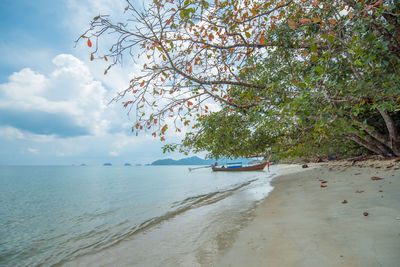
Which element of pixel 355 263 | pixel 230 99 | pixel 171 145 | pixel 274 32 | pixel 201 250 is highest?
pixel 274 32

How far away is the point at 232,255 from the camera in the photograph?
3.44m

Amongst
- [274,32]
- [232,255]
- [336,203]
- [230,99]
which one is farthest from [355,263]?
[274,32]

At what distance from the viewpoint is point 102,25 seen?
2982mm

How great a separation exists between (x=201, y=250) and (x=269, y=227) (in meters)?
1.61

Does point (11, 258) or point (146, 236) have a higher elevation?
point (146, 236)

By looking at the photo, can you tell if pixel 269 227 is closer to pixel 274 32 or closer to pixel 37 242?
pixel 274 32

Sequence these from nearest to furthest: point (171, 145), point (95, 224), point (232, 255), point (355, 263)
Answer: point (355, 263), point (232, 255), point (171, 145), point (95, 224)

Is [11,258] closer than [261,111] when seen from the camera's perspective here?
No

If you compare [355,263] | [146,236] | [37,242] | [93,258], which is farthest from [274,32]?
[37,242]

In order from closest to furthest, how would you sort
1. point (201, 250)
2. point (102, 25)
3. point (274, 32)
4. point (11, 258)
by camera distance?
1. point (102, 25)
2. point (201, 250)
3. point (274, 32)
4. point (11, 258)

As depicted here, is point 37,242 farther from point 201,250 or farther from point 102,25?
point 102,25

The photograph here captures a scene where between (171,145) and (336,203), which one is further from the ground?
(171,145)

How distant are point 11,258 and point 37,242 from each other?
1.33 meters

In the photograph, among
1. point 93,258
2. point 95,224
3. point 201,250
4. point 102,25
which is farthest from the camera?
point 95,224
